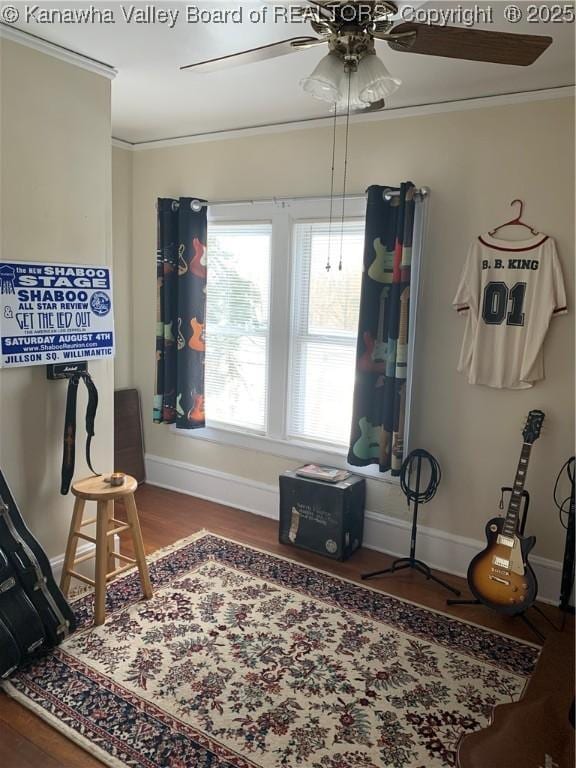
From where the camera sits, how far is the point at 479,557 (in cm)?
291

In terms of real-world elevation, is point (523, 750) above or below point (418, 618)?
above

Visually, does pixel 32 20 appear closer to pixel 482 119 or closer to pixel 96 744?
pixel 482 119

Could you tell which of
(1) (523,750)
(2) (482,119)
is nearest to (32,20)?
(2) (482,119)

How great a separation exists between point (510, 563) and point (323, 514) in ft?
3.57

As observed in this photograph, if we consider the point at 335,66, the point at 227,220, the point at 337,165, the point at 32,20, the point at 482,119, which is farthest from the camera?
the point at 227,220

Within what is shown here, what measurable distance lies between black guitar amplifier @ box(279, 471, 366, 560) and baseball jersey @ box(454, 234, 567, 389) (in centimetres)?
99

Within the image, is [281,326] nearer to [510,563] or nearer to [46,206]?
[46,206]

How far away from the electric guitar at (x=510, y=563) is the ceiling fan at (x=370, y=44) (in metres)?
1.80

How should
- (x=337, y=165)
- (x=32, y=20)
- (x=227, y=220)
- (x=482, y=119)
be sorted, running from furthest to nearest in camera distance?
(x=227, y=220)
(x=337, y=165)
(x=482, y=119)
(x=32, y=20)

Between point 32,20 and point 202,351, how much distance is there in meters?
2.16

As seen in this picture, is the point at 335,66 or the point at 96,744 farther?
the point at 96,744

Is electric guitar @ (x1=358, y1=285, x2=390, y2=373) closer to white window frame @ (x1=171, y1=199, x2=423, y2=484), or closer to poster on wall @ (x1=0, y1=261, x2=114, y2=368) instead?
white window frame @ (x1=171, y1=199, x2=423, y2=484)

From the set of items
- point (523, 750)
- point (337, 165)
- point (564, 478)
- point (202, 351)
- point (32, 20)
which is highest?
point (32, 20)

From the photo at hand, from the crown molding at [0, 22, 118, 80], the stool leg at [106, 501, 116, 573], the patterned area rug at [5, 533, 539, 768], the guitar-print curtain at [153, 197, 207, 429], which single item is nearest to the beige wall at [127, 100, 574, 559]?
the guitar-print curtain at [153, 197, 207, 429]
